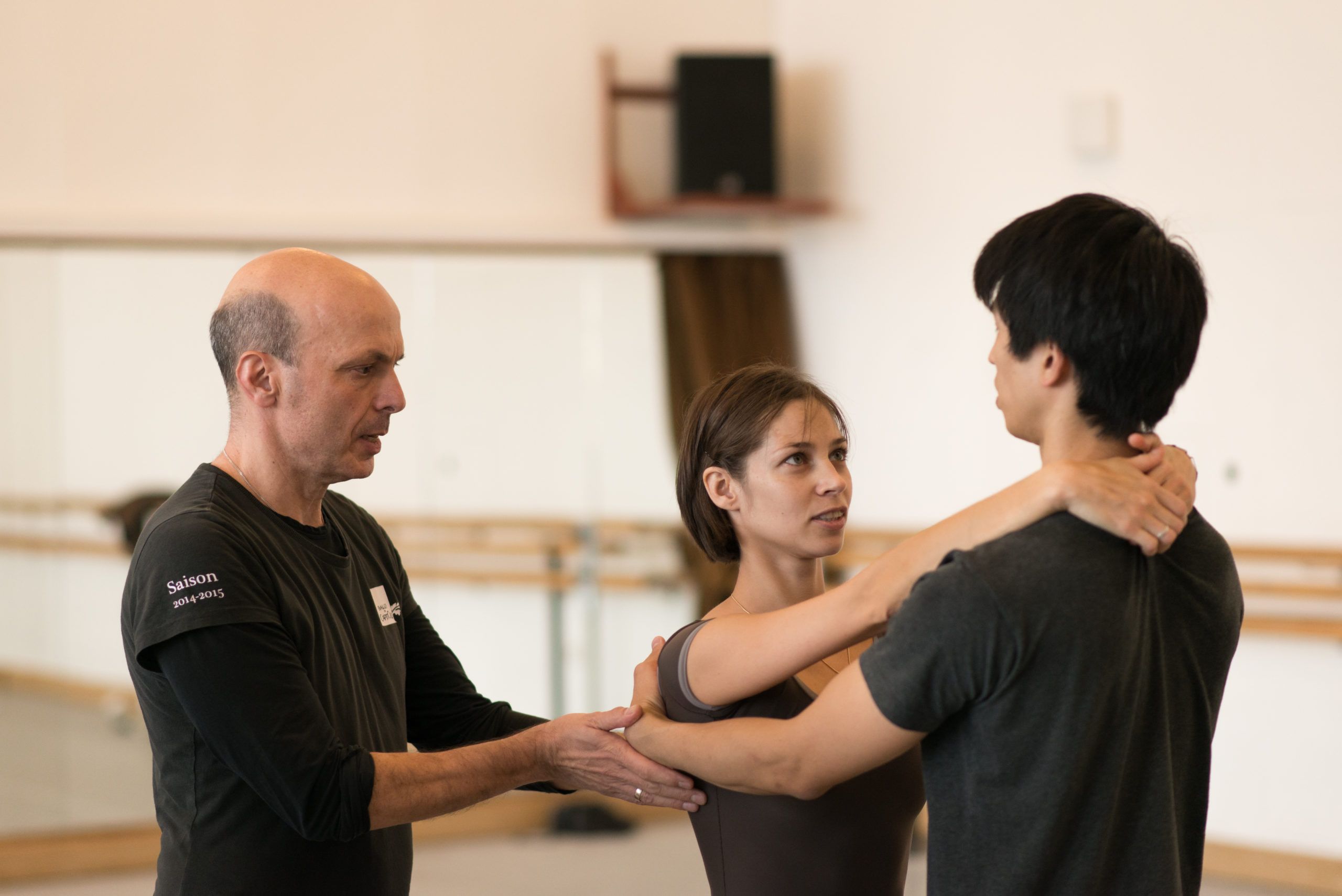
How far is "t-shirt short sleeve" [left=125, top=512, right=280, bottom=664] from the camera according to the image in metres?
1.59

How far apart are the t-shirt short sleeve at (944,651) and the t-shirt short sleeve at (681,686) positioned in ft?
1.40

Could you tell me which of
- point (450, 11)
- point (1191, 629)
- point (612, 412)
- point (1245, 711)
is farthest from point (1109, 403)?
point (450, 11)

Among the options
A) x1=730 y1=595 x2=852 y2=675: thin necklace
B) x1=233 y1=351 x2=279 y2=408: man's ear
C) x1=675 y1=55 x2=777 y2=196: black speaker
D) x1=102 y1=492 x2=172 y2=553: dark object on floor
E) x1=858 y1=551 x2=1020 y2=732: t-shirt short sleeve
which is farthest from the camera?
x1=675 y1=55 x2=777 y2=196: black speaker

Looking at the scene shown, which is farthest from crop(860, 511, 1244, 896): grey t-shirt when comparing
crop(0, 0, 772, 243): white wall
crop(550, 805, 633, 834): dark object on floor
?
crop(0, 0, 772, 243): white wall

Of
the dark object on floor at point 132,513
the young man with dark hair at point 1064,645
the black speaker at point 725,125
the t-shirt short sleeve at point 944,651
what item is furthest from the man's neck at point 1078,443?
the black speaker at point 725,125

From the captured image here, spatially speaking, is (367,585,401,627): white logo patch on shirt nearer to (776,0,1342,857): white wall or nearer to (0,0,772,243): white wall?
(776,0,1342,857): white wall

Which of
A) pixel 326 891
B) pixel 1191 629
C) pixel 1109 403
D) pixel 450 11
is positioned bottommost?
pixel 326 891

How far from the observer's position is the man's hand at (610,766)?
5.43 feet

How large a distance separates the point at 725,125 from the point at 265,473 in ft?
12.7

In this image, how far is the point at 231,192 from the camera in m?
5.07

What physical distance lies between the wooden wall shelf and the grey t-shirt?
4.23 meters

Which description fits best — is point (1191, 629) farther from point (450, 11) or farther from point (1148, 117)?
point (450, 11)

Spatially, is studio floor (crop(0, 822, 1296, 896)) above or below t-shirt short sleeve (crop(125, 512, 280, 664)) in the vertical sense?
below

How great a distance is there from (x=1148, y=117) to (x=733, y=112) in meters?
1.72
